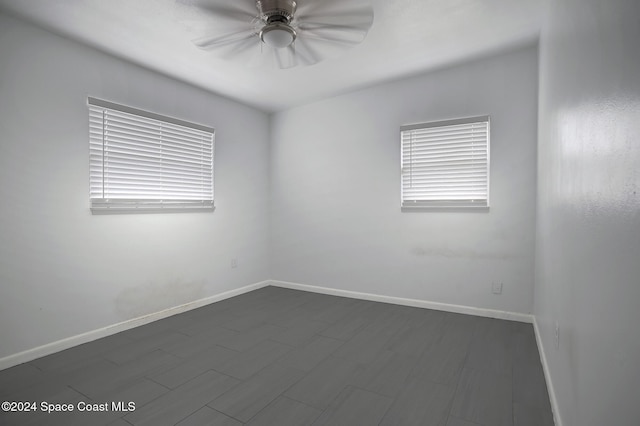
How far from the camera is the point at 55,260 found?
2688mm

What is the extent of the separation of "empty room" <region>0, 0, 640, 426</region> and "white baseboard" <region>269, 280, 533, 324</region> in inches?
1.0

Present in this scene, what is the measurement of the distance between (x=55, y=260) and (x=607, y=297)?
3.55 m

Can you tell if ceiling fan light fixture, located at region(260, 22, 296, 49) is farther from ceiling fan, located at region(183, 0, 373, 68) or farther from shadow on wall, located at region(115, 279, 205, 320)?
shadow on wall, located at region(115, 279, 205, 320)

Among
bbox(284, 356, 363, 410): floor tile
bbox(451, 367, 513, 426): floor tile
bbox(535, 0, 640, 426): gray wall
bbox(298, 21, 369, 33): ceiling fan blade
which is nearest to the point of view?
bbox(535, 0, 640, 426): gray wall

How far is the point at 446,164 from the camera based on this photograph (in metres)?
3.55

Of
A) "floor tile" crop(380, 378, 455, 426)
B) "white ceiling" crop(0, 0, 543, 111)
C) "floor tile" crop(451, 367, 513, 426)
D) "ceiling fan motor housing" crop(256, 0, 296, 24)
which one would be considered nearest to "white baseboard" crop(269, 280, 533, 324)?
"floor tile" crop(451, 367, 513, 426)

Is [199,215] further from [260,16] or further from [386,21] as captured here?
[386,21]

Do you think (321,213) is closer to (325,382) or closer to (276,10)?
(325,382)

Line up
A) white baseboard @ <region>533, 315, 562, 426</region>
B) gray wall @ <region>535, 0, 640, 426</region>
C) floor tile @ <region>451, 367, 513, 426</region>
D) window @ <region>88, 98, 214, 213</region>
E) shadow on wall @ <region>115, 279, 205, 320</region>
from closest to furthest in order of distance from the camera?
gray wall @ <region>535, 0, 640, 426</region> → white baseboard @ <region>533, 315, 562, 426</region> → floor tile @ <region>451, 367, 513, 426</region> → window @ <region>88, 98, 214, 213</region> → shadow on wall @ <region>115, 279, 205, 320</region>

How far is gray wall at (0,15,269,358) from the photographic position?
246 cm

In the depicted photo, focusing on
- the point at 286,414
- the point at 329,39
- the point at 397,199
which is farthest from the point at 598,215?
the point at 397,199

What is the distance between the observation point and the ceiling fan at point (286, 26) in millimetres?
1967

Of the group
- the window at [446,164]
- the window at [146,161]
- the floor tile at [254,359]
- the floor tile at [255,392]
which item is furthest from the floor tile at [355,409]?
the window at [146,161]

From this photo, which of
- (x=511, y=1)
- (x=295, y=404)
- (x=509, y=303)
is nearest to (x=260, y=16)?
(x=511, y=1)
